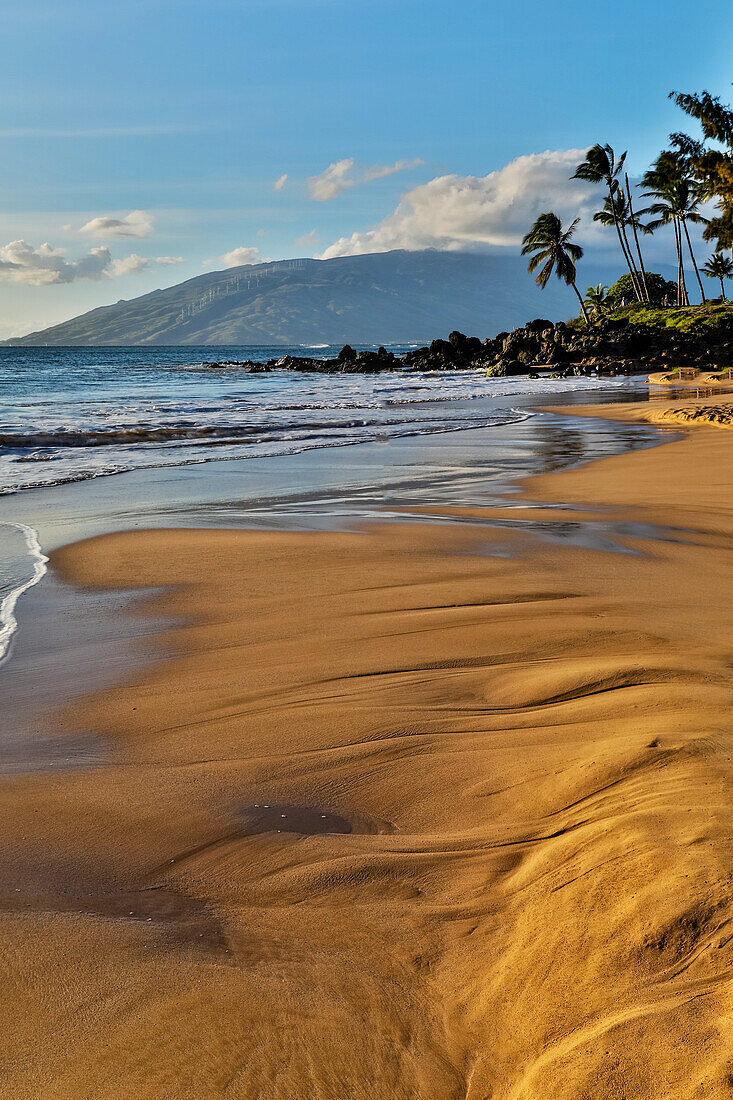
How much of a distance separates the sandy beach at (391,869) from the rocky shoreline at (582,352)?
35.0 m

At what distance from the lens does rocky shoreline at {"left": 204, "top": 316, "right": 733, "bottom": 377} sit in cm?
3925

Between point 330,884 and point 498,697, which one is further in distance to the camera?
point 498,697

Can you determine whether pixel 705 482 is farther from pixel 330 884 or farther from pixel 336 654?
pixel 330 884

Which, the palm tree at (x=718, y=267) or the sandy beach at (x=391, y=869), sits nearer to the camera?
the sandy beach at (x=391, y=869)

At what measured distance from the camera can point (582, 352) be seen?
43.3 m

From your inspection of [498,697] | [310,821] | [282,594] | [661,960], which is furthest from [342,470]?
[661,960]

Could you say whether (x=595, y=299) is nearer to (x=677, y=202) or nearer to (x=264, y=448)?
(x=677, y=202)

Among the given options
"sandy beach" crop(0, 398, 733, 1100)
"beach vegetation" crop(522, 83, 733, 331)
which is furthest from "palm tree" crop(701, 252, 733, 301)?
"sandy beach" crop(0, 398, 733, 1100)

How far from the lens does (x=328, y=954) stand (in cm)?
197

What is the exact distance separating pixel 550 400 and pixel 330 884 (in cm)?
2417

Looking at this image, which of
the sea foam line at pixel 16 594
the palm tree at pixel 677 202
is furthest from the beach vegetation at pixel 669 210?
the sea foam line at pixel 16 594

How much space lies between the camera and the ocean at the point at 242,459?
824 centimetres

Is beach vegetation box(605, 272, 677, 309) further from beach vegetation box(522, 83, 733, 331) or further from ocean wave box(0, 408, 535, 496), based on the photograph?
ocean wave box(0, 408, 535, 496)

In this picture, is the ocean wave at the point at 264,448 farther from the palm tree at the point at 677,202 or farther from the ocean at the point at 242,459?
the palm tree at the point at 677,202
